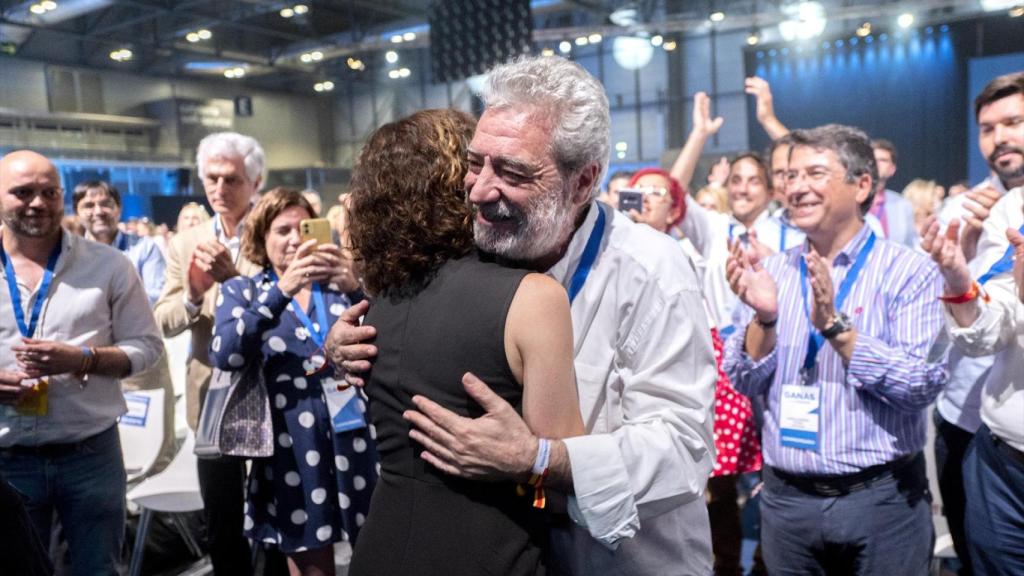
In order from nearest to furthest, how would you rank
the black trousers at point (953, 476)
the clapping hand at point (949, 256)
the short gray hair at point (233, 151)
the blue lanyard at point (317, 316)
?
the clapping hand at point (949, 256) → the blue lanyard at point (317, 316) → the black trousers at point (953, 476) → the short gray hair at point (233, 151)

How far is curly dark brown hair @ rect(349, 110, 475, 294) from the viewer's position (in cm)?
127

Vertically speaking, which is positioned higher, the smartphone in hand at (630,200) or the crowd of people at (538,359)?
the smartphone in hand at (630,200)

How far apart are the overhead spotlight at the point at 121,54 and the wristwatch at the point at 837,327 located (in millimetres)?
14649

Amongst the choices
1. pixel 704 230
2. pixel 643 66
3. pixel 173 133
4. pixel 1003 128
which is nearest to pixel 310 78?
pixel 173 133

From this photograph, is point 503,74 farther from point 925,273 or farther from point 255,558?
point 255,558

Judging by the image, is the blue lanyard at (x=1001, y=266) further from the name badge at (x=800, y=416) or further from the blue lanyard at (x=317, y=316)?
the blue lanyard at (x=317, y=316)

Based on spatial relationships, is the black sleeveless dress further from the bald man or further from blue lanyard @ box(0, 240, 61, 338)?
blue lanyard @ box(0, 240, 61, 338)

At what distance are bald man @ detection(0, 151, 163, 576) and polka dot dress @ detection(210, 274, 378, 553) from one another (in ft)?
1.57

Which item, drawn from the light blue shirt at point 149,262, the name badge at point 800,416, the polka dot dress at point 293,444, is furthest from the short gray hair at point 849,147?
the light blue shirt at point 149,262

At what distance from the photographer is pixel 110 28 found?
1329 cm

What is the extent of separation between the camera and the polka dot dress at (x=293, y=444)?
2.28 metres

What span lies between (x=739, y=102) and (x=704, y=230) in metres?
11.7

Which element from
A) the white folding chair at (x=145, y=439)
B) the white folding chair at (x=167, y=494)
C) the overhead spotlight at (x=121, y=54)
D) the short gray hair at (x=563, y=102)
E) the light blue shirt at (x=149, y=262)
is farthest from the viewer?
the overhead spotlight at (x=121, y=54)

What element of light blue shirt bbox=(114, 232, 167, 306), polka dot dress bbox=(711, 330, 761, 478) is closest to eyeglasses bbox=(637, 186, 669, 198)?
polka dot dress bbox=(711, 330, 761, 478)
